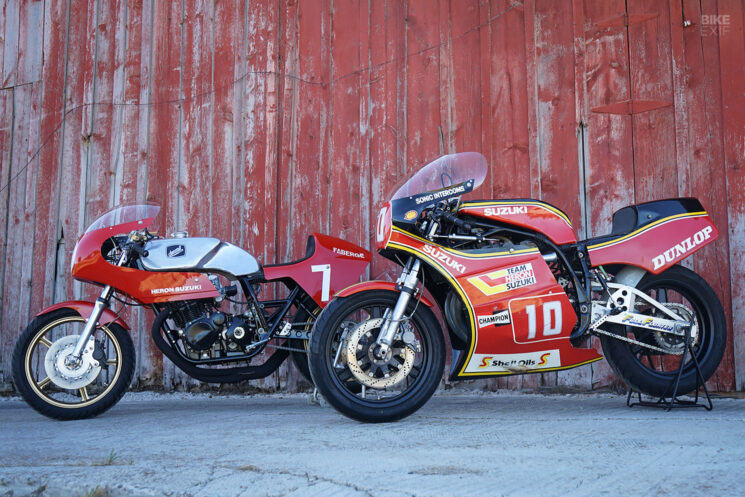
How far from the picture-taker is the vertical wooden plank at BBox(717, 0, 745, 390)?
3.94 m

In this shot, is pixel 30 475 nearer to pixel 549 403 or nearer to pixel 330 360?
pixel 330 360

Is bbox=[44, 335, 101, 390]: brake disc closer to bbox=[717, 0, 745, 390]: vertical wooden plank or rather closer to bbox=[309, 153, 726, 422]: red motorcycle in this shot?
bbox=[309, 153, 726, 422]: red motorcycle

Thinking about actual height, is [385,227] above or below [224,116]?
below

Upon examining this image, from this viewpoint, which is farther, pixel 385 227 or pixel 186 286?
pixel 186 286

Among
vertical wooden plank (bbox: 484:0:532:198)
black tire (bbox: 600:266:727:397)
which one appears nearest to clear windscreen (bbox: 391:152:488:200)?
black tire (bbox: 600:266:727:397)

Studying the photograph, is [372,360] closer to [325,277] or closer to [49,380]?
[325,277]

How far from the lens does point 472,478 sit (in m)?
1.84

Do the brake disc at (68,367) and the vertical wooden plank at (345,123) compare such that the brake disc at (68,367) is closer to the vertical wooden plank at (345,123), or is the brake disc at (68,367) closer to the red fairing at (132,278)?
the red fairing at (132,278)

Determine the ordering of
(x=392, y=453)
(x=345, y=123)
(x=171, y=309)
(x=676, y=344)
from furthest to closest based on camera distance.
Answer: (x=345, y=123), (x=171, y=309), (x=676, y=344), (x=392, y=453)

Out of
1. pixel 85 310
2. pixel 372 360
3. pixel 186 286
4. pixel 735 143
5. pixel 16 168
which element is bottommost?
pixel 372 360

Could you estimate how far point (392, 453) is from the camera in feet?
7.24

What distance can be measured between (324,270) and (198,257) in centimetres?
69

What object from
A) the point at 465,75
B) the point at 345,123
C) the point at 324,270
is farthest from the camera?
the point at 345,123

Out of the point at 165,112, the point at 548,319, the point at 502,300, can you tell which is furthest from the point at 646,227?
the point at 165,112
